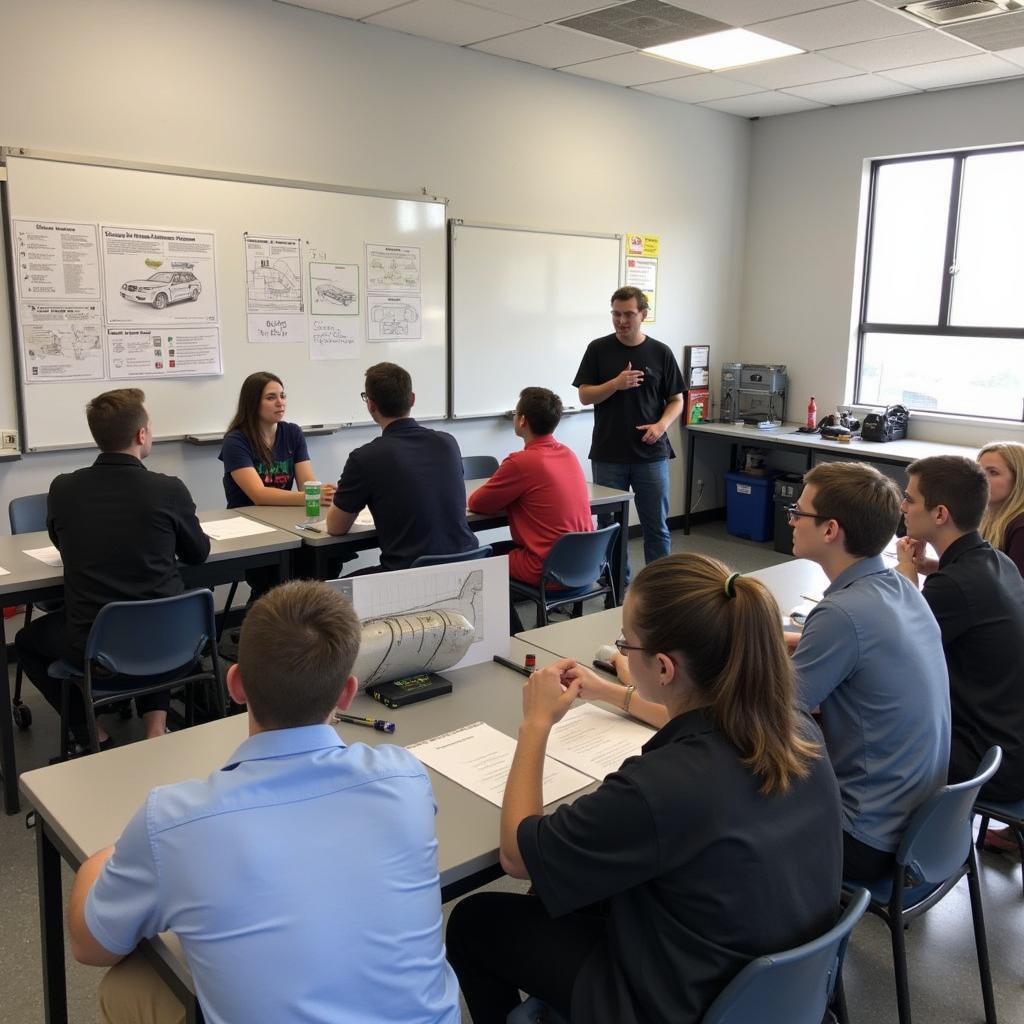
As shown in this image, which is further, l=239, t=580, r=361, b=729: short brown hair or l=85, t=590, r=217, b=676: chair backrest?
l=85, t=590, r=217, b=676: chair backrest

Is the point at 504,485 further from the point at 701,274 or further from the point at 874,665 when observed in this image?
the point at 701,274

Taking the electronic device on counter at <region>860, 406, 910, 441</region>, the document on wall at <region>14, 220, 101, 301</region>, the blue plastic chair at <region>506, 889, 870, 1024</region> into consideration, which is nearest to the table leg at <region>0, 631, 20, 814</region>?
the document on wall at <region>14, 220, 101, 301</region>

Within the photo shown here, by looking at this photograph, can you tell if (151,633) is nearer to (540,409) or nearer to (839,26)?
(540,409)

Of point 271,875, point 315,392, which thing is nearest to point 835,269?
point 315,392

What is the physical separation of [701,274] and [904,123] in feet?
5.24

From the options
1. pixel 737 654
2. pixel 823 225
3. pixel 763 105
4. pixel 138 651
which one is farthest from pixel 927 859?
pixel 763 105

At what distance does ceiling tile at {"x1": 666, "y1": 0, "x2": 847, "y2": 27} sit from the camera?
165 inches

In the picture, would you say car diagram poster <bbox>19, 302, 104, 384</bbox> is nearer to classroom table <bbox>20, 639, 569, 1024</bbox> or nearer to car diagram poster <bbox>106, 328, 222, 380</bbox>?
car diagram poster <bbox>106, 328, 222, 380</bbox>

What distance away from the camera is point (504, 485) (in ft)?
12.4

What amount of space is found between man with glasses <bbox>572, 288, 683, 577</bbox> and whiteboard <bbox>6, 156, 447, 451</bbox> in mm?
911

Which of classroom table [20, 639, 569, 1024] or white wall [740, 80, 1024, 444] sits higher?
white wall [740, 80, 1024, 444]

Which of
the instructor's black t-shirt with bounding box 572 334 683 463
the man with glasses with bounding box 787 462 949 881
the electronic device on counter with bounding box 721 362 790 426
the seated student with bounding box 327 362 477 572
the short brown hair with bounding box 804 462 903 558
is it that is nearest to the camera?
the man with glasses with bounding box 787 462 949 881

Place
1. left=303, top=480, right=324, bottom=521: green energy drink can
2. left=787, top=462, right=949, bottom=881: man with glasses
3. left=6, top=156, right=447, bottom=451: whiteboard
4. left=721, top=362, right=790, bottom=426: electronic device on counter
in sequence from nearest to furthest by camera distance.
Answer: left=787, top=462, right=949, bottom=881: man with glasses → left=303, top=480, right=324, bottom=521: green energy drink can → left=6, top=156, right=447, bottom=451: whiteboard → left=721, top=362, right=790, bottom=426: electronic device on counter

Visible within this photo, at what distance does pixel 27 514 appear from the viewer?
11.6 feet
